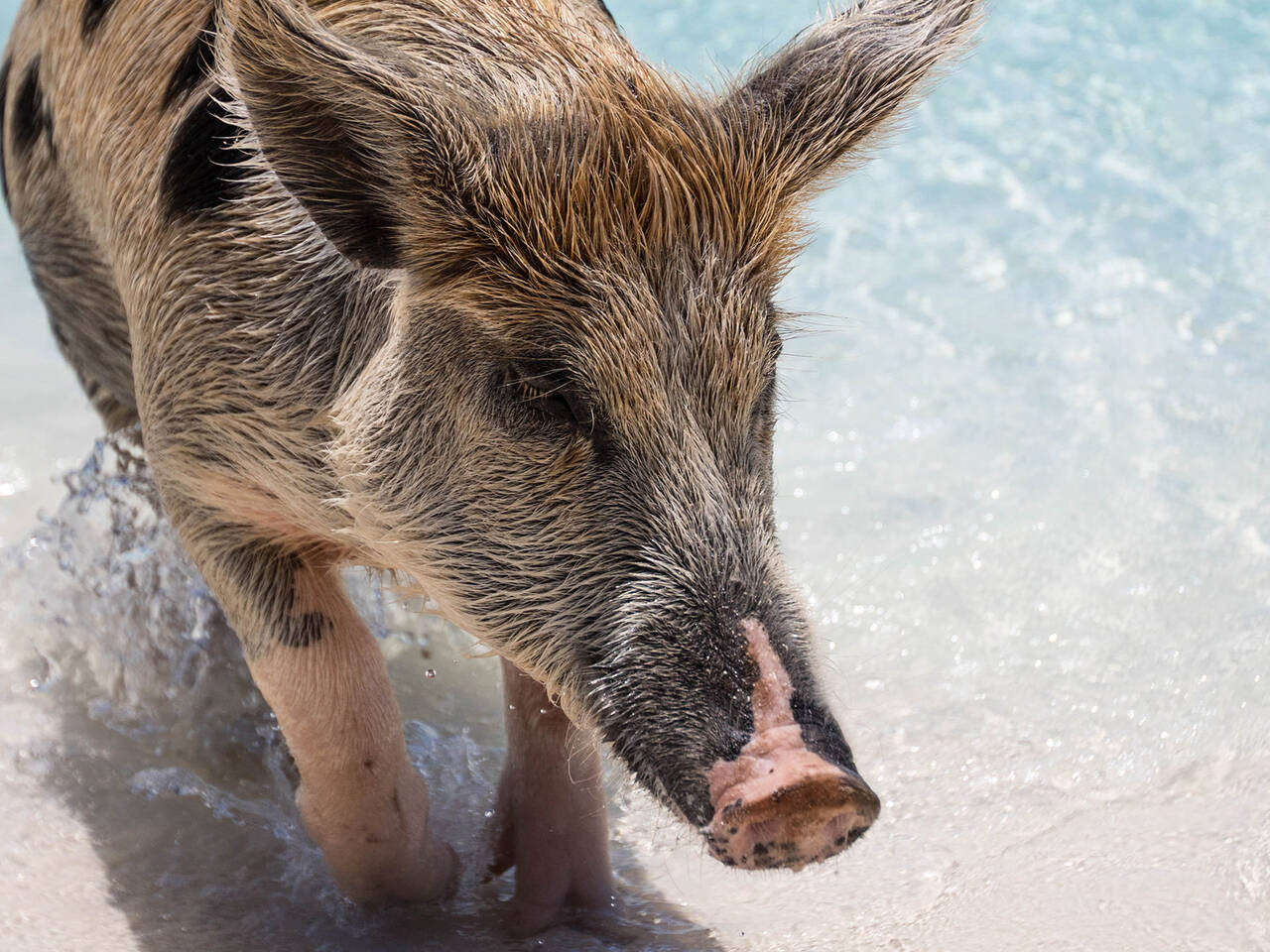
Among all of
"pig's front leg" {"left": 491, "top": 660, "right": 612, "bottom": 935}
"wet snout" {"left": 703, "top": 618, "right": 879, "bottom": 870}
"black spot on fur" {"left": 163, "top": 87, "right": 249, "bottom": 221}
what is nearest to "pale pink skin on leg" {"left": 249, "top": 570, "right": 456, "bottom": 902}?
"pig's front leg" {"left": 491, "top": 660, "right": 612, "bottom": 935}

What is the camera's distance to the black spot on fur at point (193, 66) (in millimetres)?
3273

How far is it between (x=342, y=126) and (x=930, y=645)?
2.85 metres

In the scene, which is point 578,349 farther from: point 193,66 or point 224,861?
point 224,861

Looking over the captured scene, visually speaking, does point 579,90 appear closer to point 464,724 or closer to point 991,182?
point 464,724

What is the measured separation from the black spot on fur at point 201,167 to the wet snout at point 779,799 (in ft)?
5.44

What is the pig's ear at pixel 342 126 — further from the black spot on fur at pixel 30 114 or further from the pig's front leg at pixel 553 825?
the black spot on fur at pixel 30 114

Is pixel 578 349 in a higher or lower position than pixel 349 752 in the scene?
higher

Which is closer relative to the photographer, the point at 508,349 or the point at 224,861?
the point at 508,349

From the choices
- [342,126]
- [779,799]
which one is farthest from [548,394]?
[779,799]

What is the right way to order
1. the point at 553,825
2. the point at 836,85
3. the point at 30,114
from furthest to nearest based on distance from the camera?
the point at 30,114 → the point at 553,825 → the point at 836,85

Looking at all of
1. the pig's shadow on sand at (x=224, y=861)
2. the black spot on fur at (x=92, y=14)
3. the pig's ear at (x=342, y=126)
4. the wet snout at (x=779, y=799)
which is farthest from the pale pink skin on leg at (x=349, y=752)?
the black spot on fur at (x=92, y=14)

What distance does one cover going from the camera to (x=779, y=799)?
215 centimetres

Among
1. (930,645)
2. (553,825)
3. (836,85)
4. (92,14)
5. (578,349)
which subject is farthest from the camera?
(930,645)

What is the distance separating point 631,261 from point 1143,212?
592 centimetres
